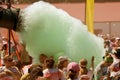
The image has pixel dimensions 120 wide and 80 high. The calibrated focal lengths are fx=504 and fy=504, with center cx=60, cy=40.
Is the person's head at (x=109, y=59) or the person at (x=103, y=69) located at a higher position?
the person's head at (x=109, y=59)

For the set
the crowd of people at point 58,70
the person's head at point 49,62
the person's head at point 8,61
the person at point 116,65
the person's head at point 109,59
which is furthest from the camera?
the person's head at point 109,59

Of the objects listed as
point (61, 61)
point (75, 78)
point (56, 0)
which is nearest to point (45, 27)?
point (61, 61)

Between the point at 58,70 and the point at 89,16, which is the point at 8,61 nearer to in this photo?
the point at 58,70

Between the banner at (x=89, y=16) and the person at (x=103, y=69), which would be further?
the banner at (x=89, y=16)

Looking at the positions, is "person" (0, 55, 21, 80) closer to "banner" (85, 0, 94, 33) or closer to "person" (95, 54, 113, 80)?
"person" (95, 54, 113, 80)

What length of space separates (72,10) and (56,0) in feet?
3.91

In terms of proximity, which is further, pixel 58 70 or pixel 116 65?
pixel 116 65

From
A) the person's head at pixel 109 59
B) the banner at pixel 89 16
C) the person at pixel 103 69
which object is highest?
the banner at pixel 89 16

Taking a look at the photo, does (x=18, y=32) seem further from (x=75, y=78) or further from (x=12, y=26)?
(x=75, y=78)

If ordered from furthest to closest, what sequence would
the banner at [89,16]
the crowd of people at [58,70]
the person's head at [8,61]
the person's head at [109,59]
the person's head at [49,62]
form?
1. the banner at [89,16]
2. the person's head at [109,59]
3. the person's head at [8,61]
4. the person's head at [49,62]
5. the crowd of people at [58,70]

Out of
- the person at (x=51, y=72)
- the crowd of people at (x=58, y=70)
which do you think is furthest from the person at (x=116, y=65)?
the person at (x=51, y=72)

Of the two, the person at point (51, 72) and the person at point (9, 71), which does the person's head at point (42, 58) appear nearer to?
the person at point (9, 71)

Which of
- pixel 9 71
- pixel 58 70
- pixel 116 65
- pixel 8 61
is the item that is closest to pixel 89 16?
pixel 116 65

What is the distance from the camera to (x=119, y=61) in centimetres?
938
